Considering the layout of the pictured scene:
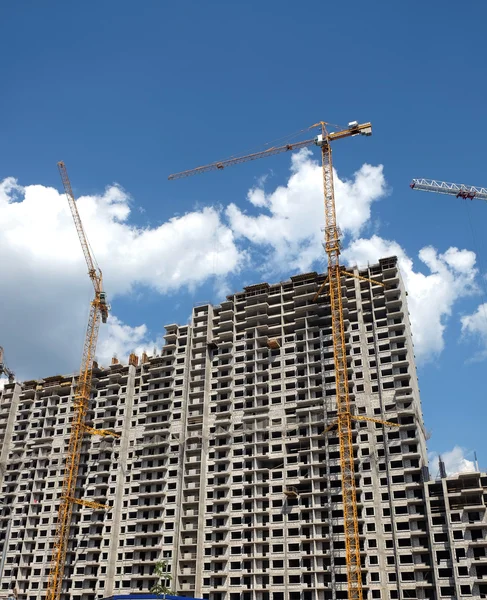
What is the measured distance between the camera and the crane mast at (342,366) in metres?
97.0

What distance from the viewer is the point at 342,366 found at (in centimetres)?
11225

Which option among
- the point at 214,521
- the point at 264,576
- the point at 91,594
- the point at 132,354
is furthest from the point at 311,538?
the point at 132,354

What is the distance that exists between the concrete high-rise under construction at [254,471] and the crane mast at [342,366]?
249cm

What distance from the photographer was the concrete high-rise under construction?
321 ft

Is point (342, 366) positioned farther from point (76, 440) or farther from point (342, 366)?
point (76, 440)

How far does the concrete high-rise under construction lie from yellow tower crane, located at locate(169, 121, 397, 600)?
2.44 meters

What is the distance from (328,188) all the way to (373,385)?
40976 millimetres

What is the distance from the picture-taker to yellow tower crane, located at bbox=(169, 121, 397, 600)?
9719 cm

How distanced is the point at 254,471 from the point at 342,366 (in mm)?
25691

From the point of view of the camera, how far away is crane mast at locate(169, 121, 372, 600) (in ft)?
318

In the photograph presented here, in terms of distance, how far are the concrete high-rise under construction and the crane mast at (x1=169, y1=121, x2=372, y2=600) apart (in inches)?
98.2

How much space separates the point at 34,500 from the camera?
13450cm

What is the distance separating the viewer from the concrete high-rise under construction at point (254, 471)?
97875 mm

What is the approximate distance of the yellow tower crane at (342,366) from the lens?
9719 cm
